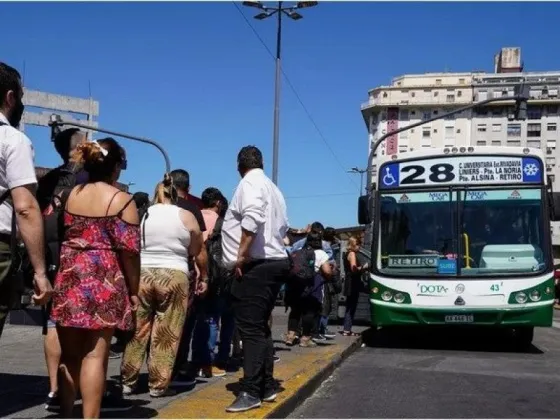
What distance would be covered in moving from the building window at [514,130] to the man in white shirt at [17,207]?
111m

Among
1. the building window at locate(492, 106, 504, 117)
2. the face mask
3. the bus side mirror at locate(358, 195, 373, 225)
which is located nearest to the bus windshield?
the bus side mirror at locate(358, 195, 373, 225)

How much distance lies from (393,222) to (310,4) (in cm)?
1284

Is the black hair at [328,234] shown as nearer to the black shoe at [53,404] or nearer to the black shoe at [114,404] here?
the black shoe at [114,404]

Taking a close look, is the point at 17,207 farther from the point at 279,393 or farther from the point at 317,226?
the point at 317,226

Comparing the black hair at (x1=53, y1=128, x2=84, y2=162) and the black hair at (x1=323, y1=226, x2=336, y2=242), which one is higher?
the black hair at (x1=53, y1=128, x2=84, y2=162)

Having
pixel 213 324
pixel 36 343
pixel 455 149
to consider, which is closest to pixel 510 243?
pixel 455 149

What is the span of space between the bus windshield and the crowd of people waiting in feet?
13.6

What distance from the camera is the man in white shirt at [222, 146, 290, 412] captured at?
5105mm

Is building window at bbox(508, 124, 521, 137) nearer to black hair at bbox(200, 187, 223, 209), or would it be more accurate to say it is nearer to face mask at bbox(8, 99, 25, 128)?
black hair at bbox(200, 187, 223, 209)

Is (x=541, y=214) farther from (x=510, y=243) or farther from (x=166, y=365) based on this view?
(x=166, y=365)

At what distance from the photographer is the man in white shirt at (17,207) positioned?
354 centimetres

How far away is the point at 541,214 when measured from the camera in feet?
36.3

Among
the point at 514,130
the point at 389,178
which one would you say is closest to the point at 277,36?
the point at 389,178

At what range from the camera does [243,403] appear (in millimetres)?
5016
